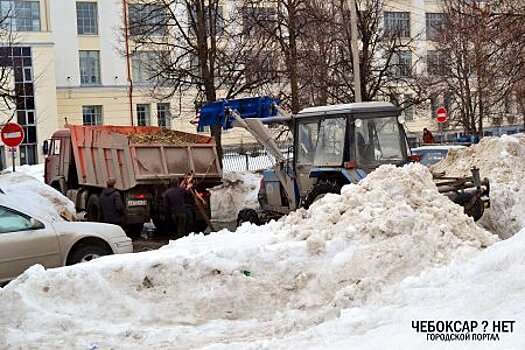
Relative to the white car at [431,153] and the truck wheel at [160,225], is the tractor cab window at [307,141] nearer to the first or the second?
the truck wheel at [160,225]

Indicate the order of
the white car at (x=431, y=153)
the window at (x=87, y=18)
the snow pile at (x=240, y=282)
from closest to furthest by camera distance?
1. the snow pile at (x=240, y=282)
2. the white car at (x=431, y=153)
3. the window at (x=87, y=18)

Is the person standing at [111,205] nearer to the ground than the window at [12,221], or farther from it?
nearer to the ground

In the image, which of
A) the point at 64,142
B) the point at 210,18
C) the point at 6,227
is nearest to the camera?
the point at 6,227

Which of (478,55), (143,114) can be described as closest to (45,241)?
(478,55)

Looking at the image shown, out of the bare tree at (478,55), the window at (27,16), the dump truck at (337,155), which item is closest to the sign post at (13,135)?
the dump truck at (337,155)

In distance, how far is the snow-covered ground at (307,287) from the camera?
615 centimetres

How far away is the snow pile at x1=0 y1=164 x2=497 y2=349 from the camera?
708 centimetres

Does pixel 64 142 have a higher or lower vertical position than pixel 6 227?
higher

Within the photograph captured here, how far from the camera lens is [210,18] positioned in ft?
75.1

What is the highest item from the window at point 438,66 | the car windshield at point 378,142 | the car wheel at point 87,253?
the window at point 438,66

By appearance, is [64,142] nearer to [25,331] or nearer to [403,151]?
[403,151]

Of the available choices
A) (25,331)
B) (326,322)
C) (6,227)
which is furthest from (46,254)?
(326,322)

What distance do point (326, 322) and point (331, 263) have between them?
1527 mm

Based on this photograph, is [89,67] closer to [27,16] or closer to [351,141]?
[27,16]
